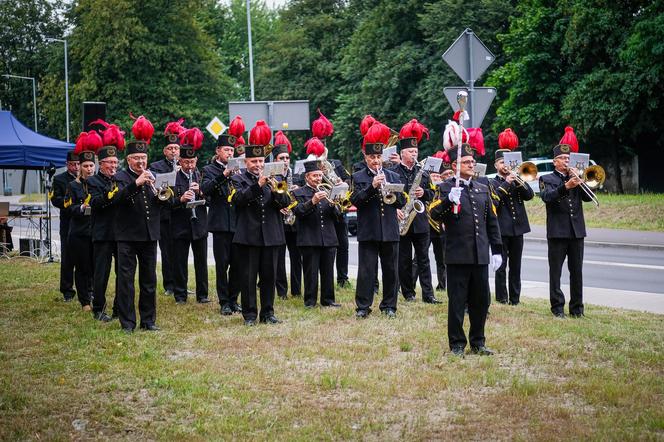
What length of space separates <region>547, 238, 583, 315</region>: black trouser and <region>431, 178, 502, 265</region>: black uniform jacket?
248cm

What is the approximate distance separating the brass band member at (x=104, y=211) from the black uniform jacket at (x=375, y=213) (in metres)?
2.97

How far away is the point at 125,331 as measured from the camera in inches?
426

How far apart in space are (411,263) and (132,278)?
430 centimetres

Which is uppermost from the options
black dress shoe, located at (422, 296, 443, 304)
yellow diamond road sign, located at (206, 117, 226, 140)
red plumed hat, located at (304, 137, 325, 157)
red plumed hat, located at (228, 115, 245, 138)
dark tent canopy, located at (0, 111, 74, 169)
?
yellow diamond road sign, located at (206, 117, 226, 140)

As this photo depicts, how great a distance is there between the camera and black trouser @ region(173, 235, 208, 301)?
13.6 m

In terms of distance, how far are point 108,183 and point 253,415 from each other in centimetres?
486

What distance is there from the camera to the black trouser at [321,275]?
13.0 metres

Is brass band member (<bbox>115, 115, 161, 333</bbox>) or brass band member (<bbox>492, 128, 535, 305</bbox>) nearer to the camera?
brass band member (<bbox>115, 115, 161, 333</bbox>)

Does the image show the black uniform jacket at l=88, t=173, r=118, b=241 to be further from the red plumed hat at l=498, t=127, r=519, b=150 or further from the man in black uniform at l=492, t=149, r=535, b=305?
the red plumed hat at l=498, t=127, r=519, b=150

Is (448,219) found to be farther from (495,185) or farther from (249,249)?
(495,185)

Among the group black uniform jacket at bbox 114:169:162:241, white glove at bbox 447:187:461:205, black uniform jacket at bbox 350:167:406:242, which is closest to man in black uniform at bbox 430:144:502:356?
white glove at bbox 447:187:461:205

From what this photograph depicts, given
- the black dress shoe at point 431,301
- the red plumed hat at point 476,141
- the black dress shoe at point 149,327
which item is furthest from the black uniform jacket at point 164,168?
the red plumed hat at point 476,141

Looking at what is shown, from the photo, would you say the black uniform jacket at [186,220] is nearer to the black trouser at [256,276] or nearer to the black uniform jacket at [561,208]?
the black trouser at [256,276]

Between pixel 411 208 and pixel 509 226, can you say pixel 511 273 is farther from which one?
pixel 411 208
